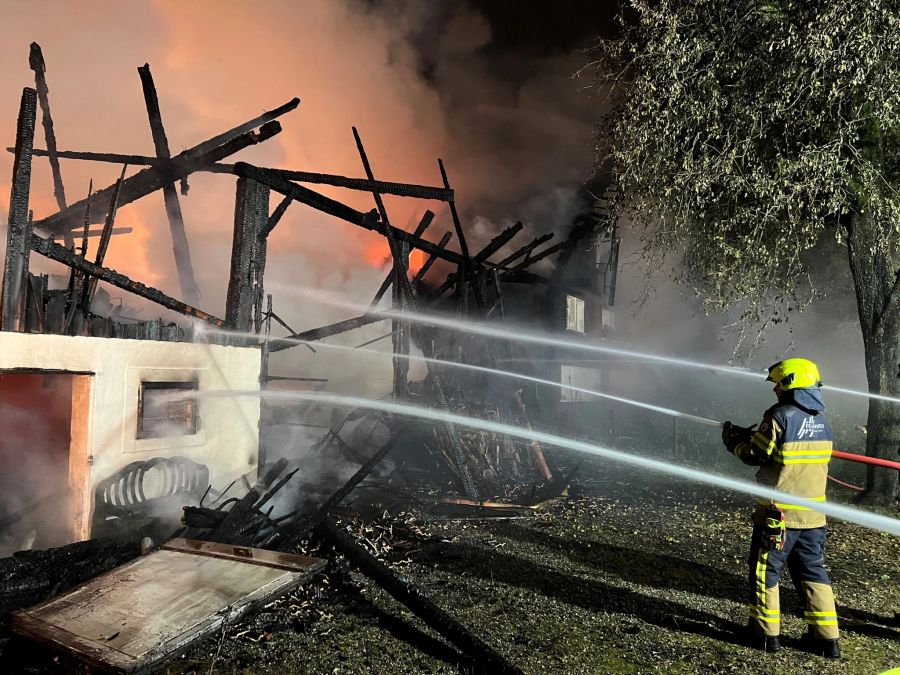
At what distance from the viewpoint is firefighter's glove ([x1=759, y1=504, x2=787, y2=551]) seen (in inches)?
160

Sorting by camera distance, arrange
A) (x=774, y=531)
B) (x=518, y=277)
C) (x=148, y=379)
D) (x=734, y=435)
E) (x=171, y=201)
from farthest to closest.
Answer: (x=518, y=277), (x=171, y=201), (x=148, y=379), (x=734, y=435), (x=774, y=531)

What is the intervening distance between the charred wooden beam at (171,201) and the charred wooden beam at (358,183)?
1.46 meters

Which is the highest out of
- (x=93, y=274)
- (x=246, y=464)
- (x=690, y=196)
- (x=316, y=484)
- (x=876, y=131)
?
(x=876, y=131)

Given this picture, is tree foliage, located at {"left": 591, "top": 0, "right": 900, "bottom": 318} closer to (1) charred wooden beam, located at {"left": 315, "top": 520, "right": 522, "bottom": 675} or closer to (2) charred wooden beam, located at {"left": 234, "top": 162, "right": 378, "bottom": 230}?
(2) charred wooden beam, located at {"left": 234, "top": 162, "right": 378, "bottom": 230}

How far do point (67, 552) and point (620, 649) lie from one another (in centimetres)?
507

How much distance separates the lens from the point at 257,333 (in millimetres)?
8539

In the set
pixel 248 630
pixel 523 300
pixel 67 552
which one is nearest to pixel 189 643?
pixel 248 630

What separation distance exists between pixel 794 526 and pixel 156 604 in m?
4.86

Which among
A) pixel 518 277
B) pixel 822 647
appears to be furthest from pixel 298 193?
pixel 822 647

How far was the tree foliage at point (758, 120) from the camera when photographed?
730 cm

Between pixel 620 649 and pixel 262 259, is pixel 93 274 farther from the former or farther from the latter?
pixel 620 649

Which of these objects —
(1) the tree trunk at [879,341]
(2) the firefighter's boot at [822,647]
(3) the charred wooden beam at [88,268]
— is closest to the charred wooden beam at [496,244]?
(1) the tree trunk at [879,341]

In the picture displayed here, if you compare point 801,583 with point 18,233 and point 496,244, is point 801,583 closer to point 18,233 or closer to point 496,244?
point 18,233

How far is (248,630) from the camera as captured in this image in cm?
434
